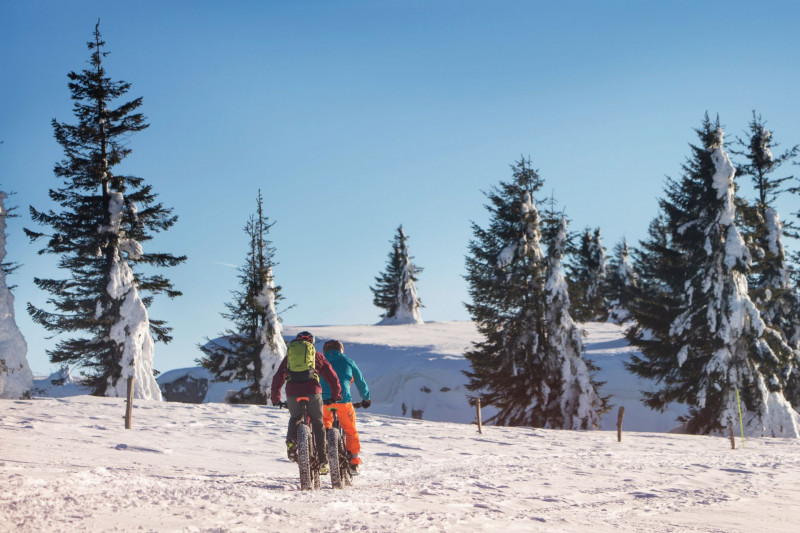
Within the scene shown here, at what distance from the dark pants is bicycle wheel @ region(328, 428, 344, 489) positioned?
0.09 metres

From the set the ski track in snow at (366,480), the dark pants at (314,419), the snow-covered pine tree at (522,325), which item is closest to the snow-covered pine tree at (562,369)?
the snow-covered pine tree at (522,325)

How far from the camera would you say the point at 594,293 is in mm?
61812

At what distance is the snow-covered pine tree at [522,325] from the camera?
87.4 feet

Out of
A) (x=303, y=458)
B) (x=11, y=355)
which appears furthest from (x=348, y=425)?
(x=11, y=355)

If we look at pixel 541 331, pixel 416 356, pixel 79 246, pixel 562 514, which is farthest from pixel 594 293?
pixel 562 514

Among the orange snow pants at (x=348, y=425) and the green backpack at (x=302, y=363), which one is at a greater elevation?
the green backpack at (x=302, y=363)

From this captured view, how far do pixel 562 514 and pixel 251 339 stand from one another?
87.7 ft

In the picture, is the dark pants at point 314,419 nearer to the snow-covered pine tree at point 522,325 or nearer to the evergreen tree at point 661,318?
the snow-covered pine tree at point 522,325

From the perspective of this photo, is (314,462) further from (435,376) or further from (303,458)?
(435,376)

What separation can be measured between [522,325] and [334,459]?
20.9 m

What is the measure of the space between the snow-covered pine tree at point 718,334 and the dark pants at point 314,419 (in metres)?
20.8

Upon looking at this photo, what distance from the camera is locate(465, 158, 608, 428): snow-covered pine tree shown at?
2662 cm

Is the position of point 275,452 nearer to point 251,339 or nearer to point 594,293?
point 251,339

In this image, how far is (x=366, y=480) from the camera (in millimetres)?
9922
